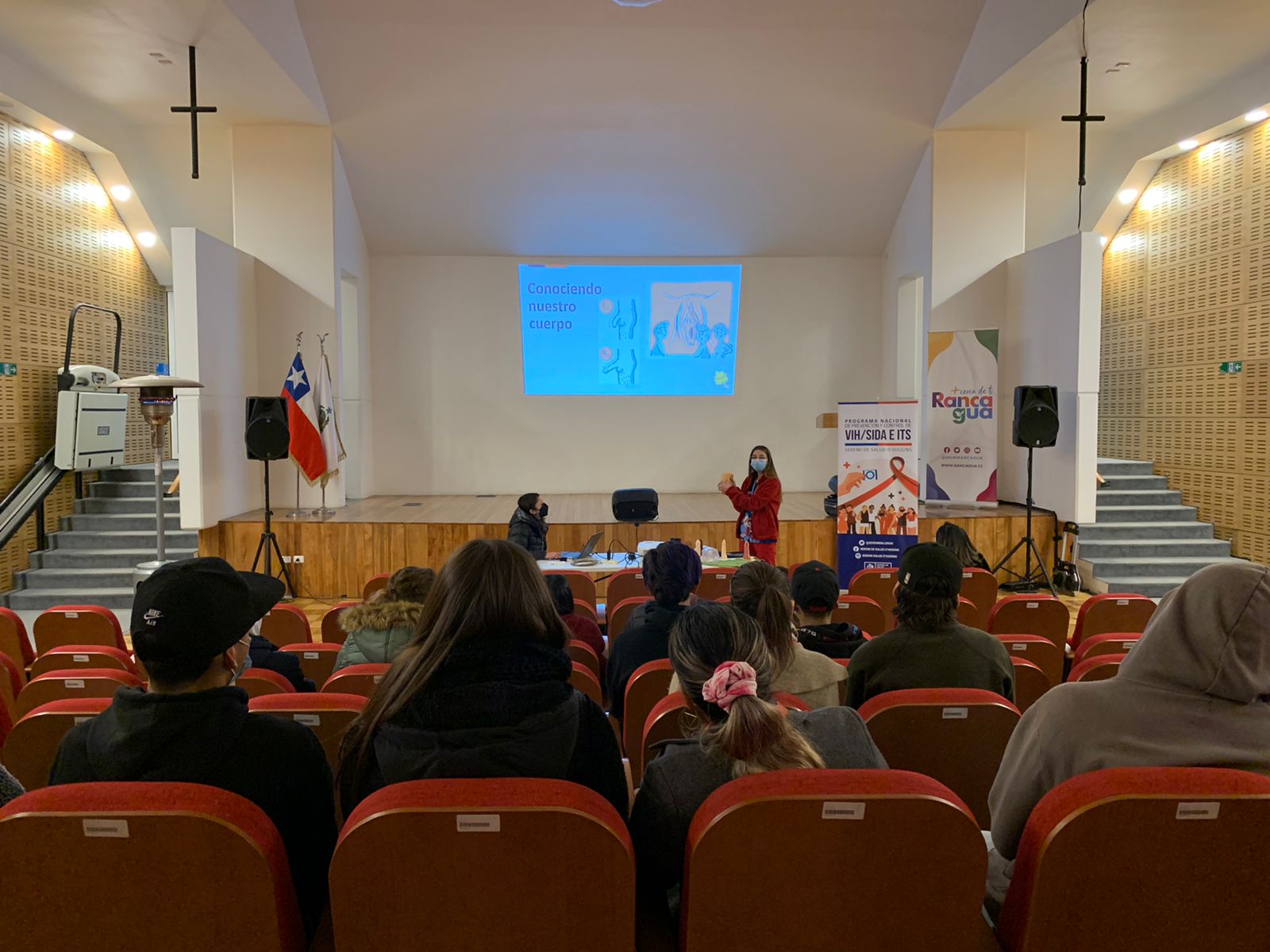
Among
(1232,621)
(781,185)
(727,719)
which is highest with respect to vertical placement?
(781,185)

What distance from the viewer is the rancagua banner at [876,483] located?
23.4ft

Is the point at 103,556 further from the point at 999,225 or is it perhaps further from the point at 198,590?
the point at 999,225

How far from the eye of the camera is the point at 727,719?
1659 millimetres

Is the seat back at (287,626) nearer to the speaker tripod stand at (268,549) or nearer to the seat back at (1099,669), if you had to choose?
the seat back at (1099,669)

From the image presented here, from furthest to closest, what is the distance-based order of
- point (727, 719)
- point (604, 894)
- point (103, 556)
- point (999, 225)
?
point (999, 225), point (103, 556), point (727, 719), point (604, 894)

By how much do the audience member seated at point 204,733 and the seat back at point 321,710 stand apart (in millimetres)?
376

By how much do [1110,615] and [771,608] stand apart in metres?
2.16

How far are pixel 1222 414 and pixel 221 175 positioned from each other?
10337mm

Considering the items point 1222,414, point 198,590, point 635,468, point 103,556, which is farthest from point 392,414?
point 198,590

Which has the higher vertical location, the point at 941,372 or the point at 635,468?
the point at 941,372

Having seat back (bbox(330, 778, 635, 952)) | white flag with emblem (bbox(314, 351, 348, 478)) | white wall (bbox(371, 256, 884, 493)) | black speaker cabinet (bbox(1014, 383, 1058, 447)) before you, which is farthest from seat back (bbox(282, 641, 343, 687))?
white wall (bbox(371, 256, 884, 493))

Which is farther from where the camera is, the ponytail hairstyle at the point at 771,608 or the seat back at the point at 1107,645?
the seat back at the point at 1107,645

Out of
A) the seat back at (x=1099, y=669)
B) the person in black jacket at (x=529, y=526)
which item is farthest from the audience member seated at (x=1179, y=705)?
the person in black jacket at (x=529, y=526)

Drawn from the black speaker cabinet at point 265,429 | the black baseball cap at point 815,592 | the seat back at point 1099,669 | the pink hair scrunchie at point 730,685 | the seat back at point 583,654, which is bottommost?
the seat back at point 583,654
